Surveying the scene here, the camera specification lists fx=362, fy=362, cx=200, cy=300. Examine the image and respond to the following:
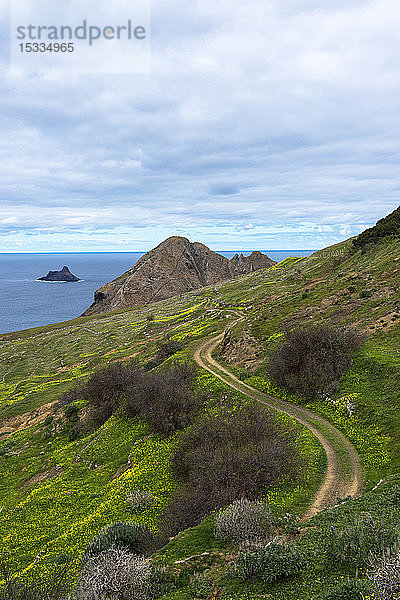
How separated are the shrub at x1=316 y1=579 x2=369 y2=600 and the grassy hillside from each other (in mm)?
681

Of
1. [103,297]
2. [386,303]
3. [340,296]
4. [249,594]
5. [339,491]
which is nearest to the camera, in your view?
[249,594]

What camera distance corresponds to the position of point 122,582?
1068cm

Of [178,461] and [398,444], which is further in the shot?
[178,461]

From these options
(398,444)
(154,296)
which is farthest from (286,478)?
(154,296)

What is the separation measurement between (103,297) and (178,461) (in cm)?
11889

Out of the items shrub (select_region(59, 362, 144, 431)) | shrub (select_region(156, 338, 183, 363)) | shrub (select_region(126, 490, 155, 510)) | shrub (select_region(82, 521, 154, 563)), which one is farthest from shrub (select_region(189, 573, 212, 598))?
shrub (select_region(156, 338, 183, 363))

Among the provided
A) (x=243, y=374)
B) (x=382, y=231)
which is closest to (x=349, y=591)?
(x=243, y=374)

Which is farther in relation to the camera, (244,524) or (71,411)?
(71,411)

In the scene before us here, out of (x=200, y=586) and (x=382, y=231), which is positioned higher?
(x=382, y=231)

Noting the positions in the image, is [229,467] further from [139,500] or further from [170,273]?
[170,273]

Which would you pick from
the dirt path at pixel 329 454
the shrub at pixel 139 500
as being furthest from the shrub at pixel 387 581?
the shrub at pixel 139 500

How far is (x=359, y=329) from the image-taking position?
28609 mm

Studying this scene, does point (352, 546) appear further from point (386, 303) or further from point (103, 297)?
point (103, 297)

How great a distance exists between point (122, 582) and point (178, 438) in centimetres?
1358
